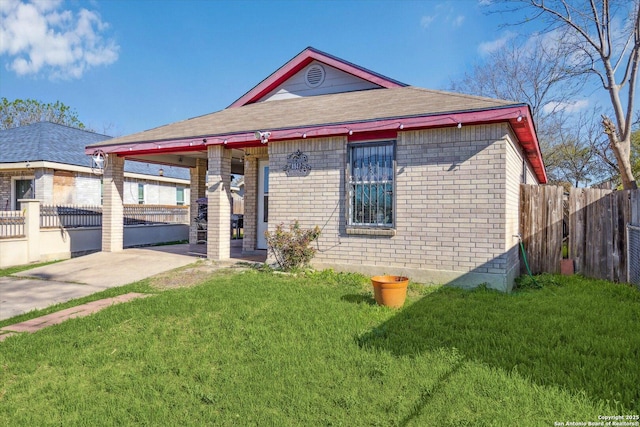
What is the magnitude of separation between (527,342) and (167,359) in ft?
12.4

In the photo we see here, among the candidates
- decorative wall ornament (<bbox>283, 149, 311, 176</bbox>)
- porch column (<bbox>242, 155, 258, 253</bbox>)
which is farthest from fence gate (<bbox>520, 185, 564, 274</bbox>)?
porch column (<bbox>242, 155, 258, 253</bbox>)

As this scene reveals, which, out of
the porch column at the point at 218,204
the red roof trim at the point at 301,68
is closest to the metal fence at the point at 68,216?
the porch column at the point at 218,204

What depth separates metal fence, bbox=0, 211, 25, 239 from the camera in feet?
32.4

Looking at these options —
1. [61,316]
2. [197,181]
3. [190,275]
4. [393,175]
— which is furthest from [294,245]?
[197,181]

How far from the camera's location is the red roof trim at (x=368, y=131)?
20.7 ft

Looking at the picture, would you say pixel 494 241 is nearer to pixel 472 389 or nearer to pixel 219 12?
pixel 472 389

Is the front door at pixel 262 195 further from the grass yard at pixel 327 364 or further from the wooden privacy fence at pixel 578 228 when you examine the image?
the wooden privacy fence at pixel 578 228

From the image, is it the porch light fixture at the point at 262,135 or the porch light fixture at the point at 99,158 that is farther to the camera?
the porch light fixture at the point at 99,158

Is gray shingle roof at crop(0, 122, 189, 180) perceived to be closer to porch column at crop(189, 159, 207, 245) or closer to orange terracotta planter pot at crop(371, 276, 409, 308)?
porch column at crop(189, 159, 207, 245)

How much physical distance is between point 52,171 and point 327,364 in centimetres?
1651

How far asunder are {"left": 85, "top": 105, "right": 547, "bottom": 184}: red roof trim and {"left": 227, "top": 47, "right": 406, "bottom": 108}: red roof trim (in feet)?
11.0

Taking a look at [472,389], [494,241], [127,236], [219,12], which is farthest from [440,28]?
[472,389]

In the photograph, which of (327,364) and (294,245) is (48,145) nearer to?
(294,245)

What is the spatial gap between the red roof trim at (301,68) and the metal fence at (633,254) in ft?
20.3
